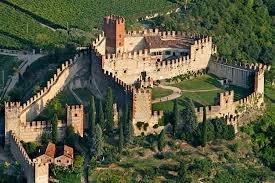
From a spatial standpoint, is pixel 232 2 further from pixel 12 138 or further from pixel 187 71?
pixel 12 138

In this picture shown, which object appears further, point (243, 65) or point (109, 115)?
point (243, 65)

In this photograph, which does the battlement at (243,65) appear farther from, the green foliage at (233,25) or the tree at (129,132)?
the tree at (129,132)

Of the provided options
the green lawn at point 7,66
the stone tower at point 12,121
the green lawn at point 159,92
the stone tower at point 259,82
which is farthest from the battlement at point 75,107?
the green lawn at point 7,66

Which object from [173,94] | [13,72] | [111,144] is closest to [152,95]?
[173,94]

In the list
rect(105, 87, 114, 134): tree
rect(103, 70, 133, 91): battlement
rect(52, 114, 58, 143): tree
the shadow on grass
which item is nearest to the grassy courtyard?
rect(103, 70, 133, 91): battlement

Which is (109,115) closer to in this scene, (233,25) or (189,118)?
(189,118)

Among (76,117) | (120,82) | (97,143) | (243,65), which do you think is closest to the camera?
(97,143)

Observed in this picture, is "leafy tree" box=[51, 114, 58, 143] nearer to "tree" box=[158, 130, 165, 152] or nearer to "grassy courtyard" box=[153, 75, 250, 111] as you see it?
"tree" box=[158, 130, 165, 152]

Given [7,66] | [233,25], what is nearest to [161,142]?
[7,66]
